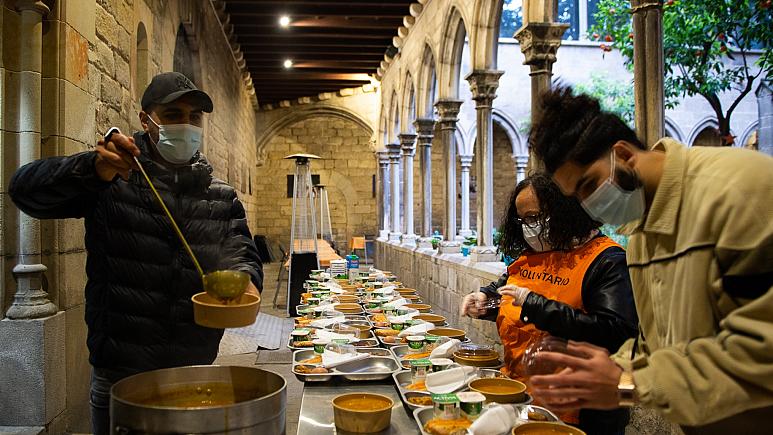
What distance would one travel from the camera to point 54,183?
1.68m

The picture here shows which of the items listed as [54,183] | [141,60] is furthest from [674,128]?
[54,183]

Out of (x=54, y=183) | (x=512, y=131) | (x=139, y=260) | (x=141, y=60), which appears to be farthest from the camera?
(x=512, y=131)

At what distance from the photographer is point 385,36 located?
1102 centimetres

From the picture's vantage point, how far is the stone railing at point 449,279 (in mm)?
5332

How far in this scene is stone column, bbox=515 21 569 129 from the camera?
16.5ft

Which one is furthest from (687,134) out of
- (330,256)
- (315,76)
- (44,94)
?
(44,94)

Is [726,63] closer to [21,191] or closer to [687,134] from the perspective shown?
[687,134]

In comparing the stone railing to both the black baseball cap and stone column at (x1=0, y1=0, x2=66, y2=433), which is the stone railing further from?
the black baseball cap

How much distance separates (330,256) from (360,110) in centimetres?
760

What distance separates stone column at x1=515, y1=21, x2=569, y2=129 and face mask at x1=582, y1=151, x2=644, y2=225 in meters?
3.95

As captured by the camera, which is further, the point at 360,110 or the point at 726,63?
the point at 360,110

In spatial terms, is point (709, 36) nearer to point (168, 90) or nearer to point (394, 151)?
point (394, 151)

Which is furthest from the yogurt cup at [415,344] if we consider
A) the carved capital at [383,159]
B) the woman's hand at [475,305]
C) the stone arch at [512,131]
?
the carved capital at [383,159]

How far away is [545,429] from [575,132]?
765mm
